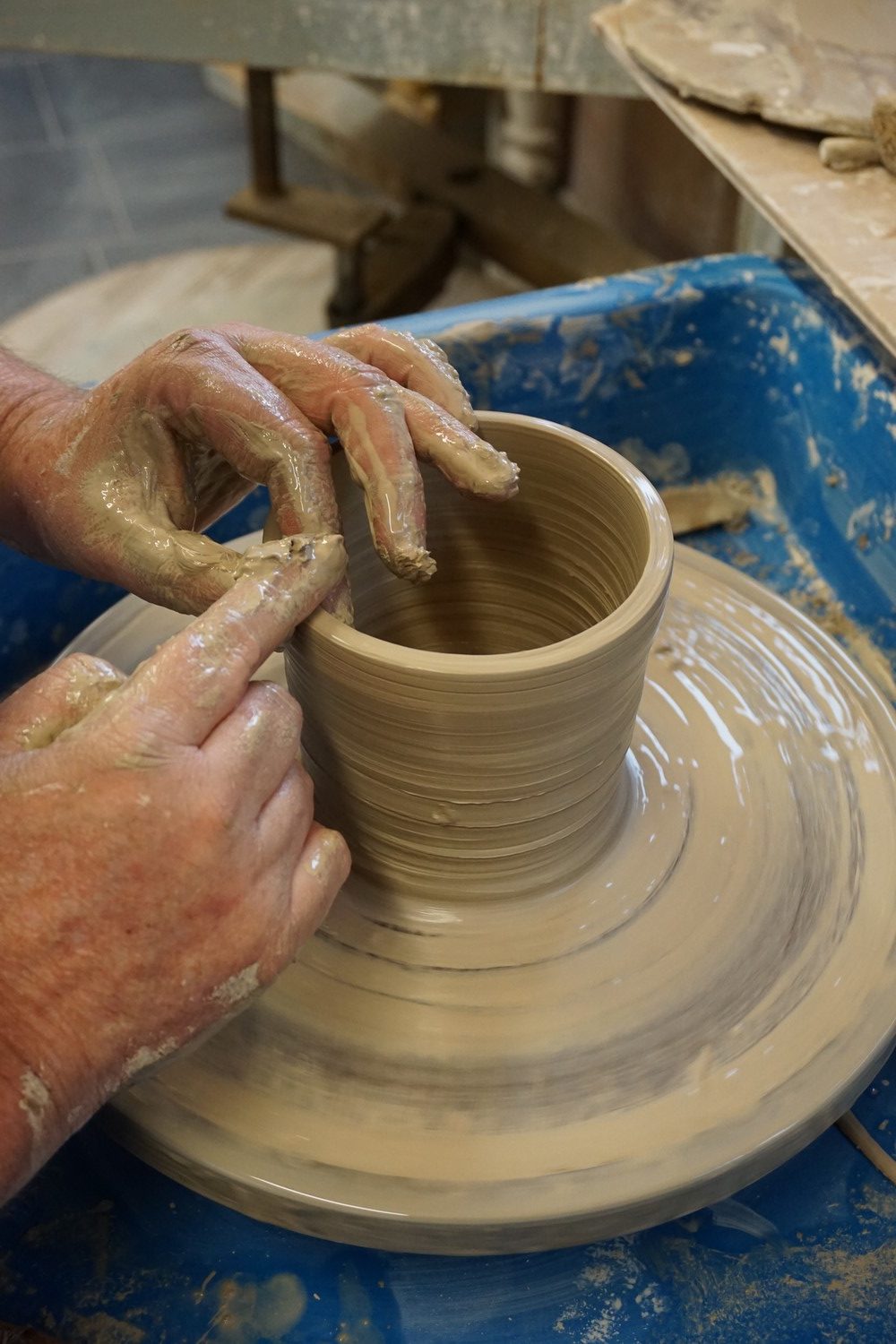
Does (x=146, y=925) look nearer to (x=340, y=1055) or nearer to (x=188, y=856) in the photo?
(x=188, y=856)

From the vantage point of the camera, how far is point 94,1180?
3.35ft

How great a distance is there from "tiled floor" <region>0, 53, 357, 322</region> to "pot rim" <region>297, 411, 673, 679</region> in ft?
10.8

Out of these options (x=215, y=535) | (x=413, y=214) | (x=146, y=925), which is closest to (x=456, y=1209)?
(x=146, y=925)

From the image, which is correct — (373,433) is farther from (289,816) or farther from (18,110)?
(18,110)

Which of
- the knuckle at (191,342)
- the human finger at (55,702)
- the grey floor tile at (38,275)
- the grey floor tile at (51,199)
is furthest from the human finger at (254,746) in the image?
the grey floor tile at (51,199)

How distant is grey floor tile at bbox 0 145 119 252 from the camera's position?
13.6 feet

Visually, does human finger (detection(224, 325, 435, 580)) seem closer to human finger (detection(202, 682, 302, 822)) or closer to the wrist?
human finger (detection(202, 682, 302, 822))

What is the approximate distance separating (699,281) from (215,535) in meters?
0.73

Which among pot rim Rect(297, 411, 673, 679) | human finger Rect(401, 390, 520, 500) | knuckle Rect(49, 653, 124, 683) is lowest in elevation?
knuckle Rect(49, 653, 124, 683)

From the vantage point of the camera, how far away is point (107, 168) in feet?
14.9

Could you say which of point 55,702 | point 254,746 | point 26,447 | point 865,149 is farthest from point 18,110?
point 254,746

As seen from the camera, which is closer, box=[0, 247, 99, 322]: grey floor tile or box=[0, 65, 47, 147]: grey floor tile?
box=[0, 247, 99, 322]: grey floor tile

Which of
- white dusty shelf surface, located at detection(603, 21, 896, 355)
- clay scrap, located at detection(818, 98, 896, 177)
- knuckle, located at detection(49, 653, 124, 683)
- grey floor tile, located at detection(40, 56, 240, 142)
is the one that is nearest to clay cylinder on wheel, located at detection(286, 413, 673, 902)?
knuckle, located at detection(49, 653, 124, 683)

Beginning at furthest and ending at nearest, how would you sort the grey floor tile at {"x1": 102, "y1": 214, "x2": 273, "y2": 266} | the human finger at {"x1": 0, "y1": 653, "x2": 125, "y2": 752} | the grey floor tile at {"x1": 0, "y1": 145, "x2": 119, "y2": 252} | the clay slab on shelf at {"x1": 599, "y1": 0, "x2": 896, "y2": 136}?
the grey floor tile at {"x1": 0, "y1": 145, "x2": 119, "y2": 252} → the grey floor tile at {"x1": 102, "y1": 214, "x2": 273, "y2": 266} → the clay slab on shelf at {"x1": 599, "y1": 0, "x2": 896, "y2": 136} → the human finger at {"x1": 0, "y1": 653, "x2": 125, "y2": 752}
